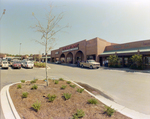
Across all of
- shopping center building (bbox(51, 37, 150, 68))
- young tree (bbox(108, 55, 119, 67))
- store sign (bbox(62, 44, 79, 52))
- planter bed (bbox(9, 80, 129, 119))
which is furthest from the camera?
store sign (bbox(62, 44, 79, 52))

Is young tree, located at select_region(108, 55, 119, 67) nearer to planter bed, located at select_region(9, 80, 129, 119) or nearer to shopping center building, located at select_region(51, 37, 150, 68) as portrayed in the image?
shopping center building, located at select_region(51, 37, 150, 68)

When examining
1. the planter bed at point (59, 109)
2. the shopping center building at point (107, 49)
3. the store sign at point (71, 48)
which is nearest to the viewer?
the planter bed at point (59, 109)

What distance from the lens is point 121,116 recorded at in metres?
2.96

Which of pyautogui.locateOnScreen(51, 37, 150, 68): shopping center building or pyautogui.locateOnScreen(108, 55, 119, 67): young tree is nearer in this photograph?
pyautogui.locateOnScreen(51, 37, 150, 68): shopping center building

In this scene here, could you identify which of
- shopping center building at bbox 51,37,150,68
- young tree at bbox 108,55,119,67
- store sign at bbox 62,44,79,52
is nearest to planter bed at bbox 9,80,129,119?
young tree at bbox 108,55,119,67

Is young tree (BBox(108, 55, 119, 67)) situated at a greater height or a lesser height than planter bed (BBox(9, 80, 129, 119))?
greater

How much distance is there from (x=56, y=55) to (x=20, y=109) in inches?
1768

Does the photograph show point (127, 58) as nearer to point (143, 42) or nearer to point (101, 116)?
point (143, 42)

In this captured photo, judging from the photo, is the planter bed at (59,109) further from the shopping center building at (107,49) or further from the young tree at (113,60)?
the shopping center building at (107,49)

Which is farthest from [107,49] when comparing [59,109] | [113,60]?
[59,109]

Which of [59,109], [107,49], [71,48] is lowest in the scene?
[59,109]

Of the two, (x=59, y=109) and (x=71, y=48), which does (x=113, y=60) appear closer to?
(x=59, y=109)

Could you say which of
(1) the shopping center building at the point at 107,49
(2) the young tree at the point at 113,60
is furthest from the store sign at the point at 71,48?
(2) the young tree at the point at 113,60

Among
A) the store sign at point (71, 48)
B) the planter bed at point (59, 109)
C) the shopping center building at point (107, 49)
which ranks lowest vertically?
the planter bed at point (59, 109)
